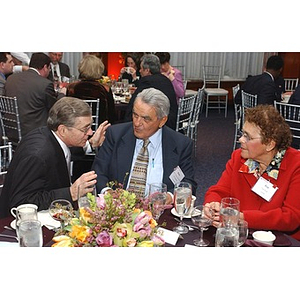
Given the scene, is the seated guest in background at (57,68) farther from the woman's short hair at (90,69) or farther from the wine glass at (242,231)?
the wine glass at (242,231)

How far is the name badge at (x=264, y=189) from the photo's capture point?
7.64ft

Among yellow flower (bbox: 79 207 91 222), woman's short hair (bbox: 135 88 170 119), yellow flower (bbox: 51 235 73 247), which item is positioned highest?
woman's short hair (bbox: 135 88 170 119)

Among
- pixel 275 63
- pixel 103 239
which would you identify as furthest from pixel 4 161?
Answer: pixel 275 63

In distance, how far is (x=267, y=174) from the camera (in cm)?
241

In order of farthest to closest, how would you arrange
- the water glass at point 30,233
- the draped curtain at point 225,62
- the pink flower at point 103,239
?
1. the draped curtain at point 225,62
2. the water glass at point 30,233
3. the pink flower at point 103,239

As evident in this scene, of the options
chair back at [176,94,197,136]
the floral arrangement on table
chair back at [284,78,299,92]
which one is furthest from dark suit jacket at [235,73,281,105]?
the floral arrangement on table

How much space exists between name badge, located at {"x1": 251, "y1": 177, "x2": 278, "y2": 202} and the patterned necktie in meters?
0.77

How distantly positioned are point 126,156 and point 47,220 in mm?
894

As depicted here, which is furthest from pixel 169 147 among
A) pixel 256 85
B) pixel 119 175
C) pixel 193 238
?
pixel 256 85

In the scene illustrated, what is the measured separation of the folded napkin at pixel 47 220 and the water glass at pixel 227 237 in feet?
2.46

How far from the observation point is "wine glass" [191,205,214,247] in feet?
6.37

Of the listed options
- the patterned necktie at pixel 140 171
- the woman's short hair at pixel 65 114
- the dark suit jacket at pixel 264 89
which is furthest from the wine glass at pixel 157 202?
the dark suit jacket at pixel 264 89

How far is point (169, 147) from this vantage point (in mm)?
2832

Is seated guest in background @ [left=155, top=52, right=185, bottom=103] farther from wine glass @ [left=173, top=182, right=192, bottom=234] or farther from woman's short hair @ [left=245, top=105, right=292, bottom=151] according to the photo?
wine glass @ [left=173, top=182, right=192, bottom=234]
